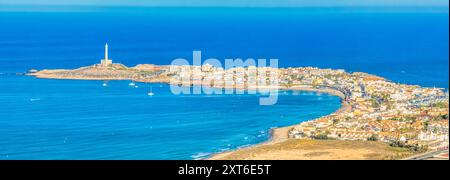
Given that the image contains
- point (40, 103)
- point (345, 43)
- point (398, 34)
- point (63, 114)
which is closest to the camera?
point (63, 114)

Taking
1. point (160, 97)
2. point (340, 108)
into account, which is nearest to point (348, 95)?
point (340, 108)

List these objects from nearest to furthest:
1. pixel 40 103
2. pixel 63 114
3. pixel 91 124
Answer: pixel 91 124, pixel 63 114, pixel 40 103

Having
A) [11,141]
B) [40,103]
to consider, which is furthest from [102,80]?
[11,141]

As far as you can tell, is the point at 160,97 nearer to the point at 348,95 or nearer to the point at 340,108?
the point at 348,95

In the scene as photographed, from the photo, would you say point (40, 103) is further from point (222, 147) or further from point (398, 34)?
point (398, 34)

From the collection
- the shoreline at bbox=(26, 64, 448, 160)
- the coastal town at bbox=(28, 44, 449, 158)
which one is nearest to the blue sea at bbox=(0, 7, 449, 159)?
the shoreline at bbox=(26, 64, 448, 160)
